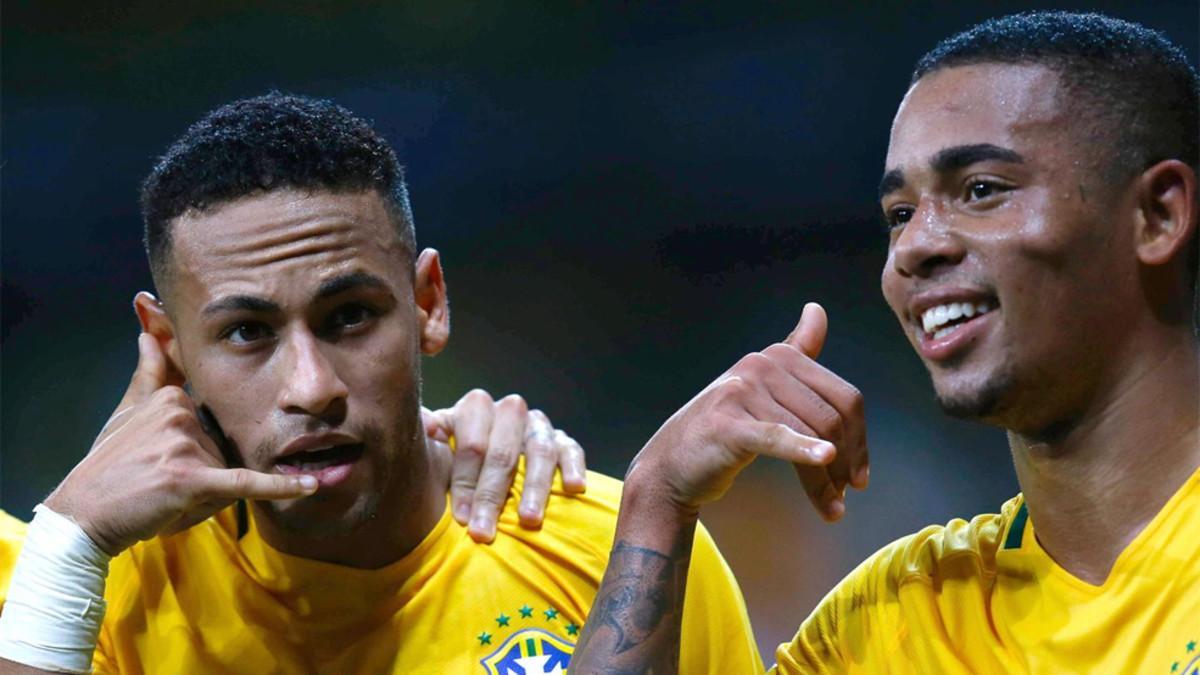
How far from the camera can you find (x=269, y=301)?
2.57 metres

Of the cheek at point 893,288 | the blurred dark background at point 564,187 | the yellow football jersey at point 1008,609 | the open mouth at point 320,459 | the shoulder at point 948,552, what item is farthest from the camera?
the blurred dark background at point 564,187

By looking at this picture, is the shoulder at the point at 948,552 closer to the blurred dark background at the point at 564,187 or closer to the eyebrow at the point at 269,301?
the eyebrow at the point at 269,301

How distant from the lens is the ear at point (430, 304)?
2874 mm

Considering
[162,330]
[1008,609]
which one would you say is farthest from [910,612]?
[162,330]

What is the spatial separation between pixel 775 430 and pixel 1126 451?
614 millimetres

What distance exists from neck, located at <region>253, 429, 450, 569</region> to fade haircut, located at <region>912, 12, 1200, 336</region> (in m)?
1.30

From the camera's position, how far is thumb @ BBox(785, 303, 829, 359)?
2.30 m

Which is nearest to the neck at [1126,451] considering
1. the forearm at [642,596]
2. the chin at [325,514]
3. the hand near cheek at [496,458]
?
the forearm at [642,596]

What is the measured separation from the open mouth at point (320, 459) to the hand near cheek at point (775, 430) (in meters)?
0.61

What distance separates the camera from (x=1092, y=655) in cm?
220

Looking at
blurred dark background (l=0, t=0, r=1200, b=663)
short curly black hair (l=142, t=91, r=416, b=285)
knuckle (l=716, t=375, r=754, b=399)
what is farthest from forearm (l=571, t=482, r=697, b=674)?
blurred dark background (l=0, t=0, r=1200, b=663)

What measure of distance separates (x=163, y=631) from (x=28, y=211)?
181 inches

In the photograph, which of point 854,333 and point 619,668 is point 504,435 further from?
point 854,333

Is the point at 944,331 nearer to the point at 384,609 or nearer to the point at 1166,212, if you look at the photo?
the point at 1166,212
